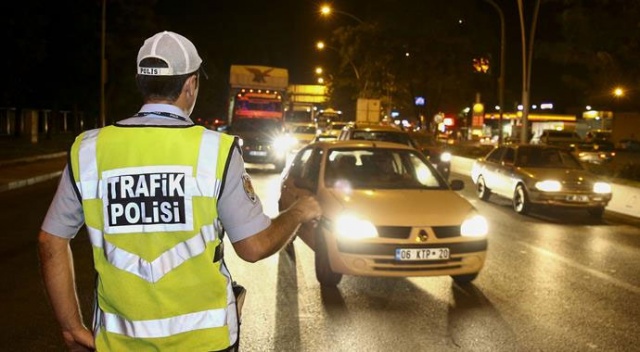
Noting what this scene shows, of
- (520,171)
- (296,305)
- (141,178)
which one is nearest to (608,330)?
(296,305)

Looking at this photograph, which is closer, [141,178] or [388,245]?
[141,178]

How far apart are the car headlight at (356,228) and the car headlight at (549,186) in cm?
821

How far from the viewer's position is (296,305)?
698 cm

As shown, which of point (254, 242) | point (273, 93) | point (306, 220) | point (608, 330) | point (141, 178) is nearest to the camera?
point (141, 178)

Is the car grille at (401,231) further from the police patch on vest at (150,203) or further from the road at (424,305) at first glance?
the police patch on vest at (150,203)

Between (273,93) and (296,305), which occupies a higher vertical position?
(273,93)

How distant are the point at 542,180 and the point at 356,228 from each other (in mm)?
8353

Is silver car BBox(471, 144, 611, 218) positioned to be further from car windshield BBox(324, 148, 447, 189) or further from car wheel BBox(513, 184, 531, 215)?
car windshield BBox(324, 148, 447, 189)

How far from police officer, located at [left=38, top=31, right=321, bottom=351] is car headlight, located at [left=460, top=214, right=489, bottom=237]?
17.5 feet

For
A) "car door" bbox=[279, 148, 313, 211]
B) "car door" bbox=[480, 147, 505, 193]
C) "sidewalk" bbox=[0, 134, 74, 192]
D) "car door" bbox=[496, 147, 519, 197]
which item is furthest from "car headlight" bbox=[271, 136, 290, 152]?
"car door" bbox=[279, 148, 313, 211]

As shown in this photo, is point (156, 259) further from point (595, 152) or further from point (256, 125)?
point (595, 152)

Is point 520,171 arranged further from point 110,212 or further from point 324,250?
point 110,212

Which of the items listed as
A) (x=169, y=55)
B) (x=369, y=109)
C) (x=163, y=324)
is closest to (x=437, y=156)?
(x=169, y=55)

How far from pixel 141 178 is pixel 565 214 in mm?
14609
